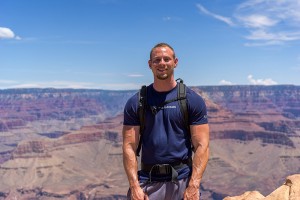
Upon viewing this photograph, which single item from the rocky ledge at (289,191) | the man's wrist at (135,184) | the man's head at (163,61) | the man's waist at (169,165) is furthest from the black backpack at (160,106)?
the rocky ledge at (289,191)

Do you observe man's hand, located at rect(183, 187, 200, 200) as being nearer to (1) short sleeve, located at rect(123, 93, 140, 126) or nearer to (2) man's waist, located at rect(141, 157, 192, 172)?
(2) man's waist, located at rect(141, 157, 192, 172)

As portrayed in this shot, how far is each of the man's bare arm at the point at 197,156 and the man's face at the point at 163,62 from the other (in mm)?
1186

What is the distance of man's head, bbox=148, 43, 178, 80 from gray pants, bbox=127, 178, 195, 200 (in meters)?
2.12

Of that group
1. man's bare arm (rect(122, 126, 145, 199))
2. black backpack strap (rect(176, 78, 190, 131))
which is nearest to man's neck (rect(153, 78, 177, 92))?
black backpack strap (rect(176, 78, 190, 131))

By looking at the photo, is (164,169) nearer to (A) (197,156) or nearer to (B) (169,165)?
(B) (169,165)

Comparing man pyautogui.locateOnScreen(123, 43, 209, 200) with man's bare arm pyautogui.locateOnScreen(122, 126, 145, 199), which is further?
man's bare arm pyautogui.locateOnScreen(122, 126, 145, 199)

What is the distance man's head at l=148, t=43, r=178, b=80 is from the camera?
8305 mm

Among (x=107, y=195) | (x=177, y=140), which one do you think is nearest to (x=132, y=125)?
(x=177, y=140)

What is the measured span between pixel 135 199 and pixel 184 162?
121 cm

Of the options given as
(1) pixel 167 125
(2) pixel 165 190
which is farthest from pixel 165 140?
(2) pixel 165 190

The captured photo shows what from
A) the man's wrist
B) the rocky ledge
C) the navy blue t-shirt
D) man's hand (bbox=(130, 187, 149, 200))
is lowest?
the rocky ledge

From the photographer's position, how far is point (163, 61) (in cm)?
831

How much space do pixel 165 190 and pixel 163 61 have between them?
2.58 metres

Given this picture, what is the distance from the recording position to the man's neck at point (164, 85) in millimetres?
8383
